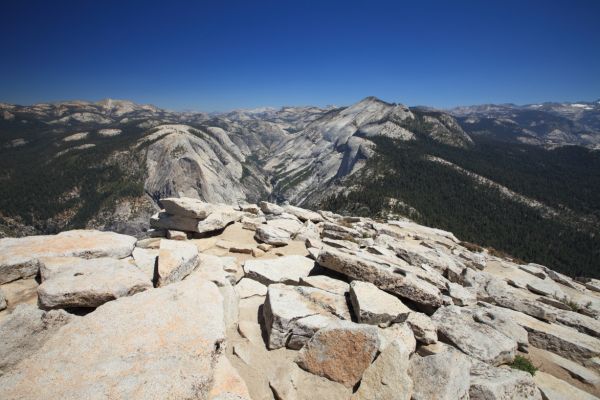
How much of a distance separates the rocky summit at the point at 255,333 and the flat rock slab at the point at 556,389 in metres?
0.05

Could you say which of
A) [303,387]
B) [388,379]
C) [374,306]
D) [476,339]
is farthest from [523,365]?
[303,387]

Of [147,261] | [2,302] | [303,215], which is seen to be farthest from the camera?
[303,215]

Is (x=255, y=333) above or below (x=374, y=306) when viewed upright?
below

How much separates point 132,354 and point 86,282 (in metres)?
3.88

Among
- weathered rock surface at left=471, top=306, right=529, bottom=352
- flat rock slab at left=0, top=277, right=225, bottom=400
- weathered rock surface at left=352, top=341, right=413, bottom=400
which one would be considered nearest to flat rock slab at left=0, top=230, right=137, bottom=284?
flat rock slab at left=0, top=277, right=225, bottom=400

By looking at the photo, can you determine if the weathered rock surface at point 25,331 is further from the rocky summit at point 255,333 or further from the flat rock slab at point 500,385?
the flat rock slab at point 500,385

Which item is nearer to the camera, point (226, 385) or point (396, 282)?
point (226, 385)

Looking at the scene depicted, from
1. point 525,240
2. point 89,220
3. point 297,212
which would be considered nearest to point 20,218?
point 89,220

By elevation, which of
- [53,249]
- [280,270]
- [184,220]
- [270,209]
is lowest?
[270,209]

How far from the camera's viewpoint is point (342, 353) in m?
7.85

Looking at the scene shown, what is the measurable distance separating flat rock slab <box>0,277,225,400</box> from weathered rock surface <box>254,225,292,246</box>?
10669mm

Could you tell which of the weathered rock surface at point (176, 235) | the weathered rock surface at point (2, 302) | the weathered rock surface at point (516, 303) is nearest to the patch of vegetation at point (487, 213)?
the weathered rock surface at point (516, 303)

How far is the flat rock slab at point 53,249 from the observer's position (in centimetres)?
1072

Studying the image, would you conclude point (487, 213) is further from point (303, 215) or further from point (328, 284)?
point (328, 284)
